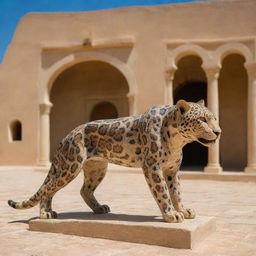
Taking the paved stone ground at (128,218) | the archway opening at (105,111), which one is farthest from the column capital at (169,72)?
the paved stone ground at (128,218)

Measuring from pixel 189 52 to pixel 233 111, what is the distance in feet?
13.8

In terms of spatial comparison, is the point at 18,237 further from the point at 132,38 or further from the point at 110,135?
the point at 132,38

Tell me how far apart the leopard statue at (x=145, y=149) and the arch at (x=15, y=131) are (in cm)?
1384

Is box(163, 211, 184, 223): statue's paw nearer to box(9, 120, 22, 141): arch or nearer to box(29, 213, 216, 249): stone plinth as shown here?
box(29, 213, 216, 249): stone plinth

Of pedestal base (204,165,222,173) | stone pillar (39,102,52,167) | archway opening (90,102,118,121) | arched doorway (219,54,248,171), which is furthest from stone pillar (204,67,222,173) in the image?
archway opening (90,102,118,121)

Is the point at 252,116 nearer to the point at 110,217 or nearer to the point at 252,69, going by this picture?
the point at 252,69

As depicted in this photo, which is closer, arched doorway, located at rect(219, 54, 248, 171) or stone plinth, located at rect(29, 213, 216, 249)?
stone plinth, located at rect(29, 213, 216, 249)

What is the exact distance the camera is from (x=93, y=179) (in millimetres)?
6168

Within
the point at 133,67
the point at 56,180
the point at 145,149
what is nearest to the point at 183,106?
the point at 145,149

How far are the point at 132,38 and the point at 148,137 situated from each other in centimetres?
1268

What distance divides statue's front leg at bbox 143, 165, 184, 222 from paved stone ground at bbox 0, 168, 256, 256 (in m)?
0.43

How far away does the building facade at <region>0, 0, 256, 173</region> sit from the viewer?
16188mm

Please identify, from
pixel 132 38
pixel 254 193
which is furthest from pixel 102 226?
pixel 132 38

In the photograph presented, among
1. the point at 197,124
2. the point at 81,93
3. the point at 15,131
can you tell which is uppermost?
the point at 81,93
